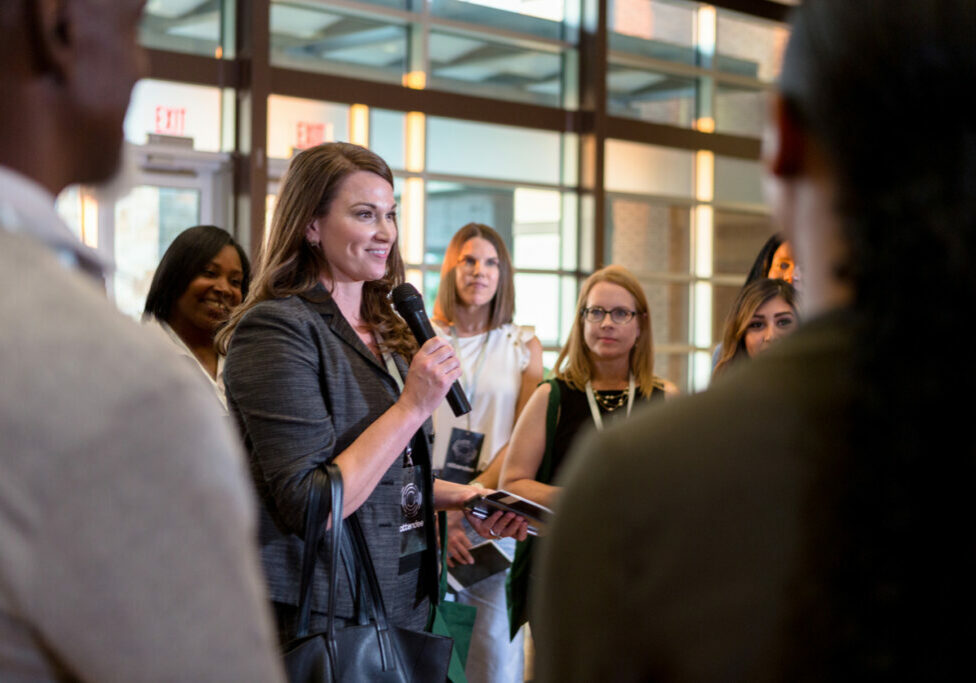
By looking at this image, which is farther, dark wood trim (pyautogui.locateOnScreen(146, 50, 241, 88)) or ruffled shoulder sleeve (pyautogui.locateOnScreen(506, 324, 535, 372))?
dark wood trim (pyautogui.locateOnScreen(146, 50, 241, 88))

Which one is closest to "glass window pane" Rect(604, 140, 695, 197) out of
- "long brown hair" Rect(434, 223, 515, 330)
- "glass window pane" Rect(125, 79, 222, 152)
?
"glass window pane" Rect(125, 79, 222, 152)

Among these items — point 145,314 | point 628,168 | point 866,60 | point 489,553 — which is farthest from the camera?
point 628,168

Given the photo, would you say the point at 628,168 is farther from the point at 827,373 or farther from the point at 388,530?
the point at 827,373

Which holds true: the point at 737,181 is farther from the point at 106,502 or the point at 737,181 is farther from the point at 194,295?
the point at 106,502

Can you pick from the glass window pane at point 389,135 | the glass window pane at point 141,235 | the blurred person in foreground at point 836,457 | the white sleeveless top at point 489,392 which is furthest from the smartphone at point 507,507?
the glass window pane at point 389,135

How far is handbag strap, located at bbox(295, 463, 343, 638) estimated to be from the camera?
1948 mm

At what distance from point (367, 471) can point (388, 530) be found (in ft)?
0.65

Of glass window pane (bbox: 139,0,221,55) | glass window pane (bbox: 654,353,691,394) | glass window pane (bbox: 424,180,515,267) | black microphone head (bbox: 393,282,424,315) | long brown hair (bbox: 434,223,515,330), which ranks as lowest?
glass window pane (bbox: 654,353,691,394)

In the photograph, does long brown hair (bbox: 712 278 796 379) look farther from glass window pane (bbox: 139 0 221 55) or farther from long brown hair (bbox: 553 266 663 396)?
glass window pane (bbox: 139 0 221 55)

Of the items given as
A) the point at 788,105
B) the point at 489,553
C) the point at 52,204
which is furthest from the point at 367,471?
the point at 489,553

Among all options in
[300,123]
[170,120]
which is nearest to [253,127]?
[300,123]

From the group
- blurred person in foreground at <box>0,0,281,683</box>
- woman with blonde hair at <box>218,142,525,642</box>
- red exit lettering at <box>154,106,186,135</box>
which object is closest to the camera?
blurred person in foreground at <box>0,0,281,683</box>

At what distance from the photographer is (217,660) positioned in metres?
0.67

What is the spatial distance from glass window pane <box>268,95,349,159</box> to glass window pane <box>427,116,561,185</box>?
0.90 meters
